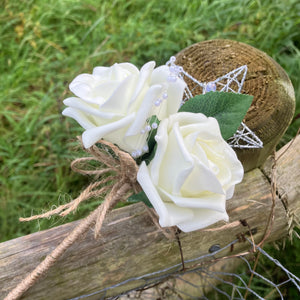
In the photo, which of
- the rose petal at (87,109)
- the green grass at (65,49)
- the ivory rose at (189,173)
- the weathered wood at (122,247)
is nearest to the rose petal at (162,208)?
the ivory rose at (189,173)

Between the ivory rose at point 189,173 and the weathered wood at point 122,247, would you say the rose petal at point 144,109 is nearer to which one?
the ivory rose at point 189,173

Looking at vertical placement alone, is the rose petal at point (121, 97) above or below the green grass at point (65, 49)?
above


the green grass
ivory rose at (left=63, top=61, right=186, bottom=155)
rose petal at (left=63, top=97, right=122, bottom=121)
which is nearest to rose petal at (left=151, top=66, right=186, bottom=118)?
A: ivory rose at (left=63, top=61, right=186, bottom=155)

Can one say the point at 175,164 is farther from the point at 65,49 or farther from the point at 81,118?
the point at 65,49

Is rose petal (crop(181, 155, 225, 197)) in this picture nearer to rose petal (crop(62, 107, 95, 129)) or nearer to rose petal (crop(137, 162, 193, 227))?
rose petal (crop(137, 162, 193, 227))

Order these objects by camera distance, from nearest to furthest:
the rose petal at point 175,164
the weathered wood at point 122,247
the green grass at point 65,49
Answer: the rose petal at point 175,164 < the weathered wood at point 122,247 < the green grass at point 65,49

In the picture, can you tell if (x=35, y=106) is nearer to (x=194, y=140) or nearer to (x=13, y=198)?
(x=13, y=198)

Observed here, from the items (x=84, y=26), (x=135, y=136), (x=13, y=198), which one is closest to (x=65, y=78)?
(x=84, y=26)
